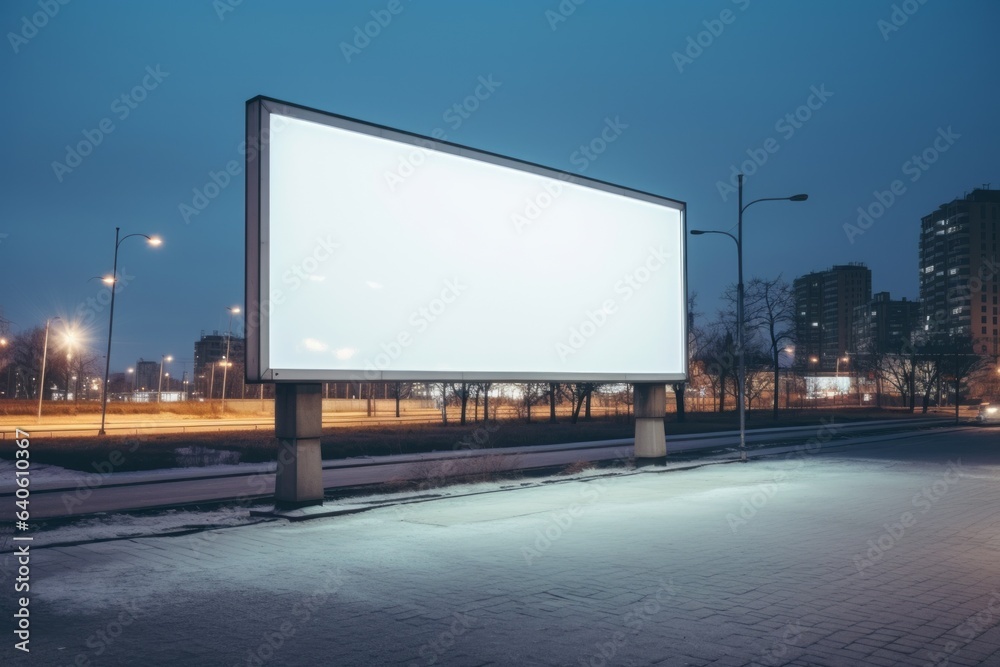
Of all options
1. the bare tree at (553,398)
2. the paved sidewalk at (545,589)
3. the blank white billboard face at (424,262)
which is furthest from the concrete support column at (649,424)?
the bare tree at (553,398)

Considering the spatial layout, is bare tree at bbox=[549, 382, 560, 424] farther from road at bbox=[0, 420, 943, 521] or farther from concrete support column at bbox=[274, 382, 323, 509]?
concrete support column at bbox=[274, 382, 323, 509]

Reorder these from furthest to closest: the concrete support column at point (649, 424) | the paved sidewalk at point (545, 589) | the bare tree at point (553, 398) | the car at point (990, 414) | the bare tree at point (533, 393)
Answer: the car at point (990, 414) < the bare tree at point (533, 393) < the bare tree at point (553, 398) < the concrete support column at point (649, 424) < the paved sidewalk at point (545, 589)

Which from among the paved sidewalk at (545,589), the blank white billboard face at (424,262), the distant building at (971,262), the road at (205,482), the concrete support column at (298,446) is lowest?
the road at (205,482)

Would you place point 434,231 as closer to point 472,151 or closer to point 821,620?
point 472,151

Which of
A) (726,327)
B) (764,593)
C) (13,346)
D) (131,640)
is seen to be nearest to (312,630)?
(131,640)

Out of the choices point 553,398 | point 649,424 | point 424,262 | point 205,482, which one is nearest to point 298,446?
point 424,262

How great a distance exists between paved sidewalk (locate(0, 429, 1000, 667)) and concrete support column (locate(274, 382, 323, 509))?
950 millimetres

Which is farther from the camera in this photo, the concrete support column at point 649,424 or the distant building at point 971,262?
the distant building at point 971,262

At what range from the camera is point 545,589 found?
336 inches

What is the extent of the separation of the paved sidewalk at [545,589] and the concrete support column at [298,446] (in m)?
0.95

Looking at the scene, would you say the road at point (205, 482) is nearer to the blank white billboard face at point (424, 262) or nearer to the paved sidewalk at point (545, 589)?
the blank white billboard face at point (424, 262)

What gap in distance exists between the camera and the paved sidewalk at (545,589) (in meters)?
6.44

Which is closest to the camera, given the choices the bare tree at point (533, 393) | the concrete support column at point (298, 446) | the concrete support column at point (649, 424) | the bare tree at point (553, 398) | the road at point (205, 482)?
the concrete support column at point (298, 446)

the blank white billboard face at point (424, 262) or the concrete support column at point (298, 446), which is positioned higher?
the blank white billboard face at point (424, 262)
